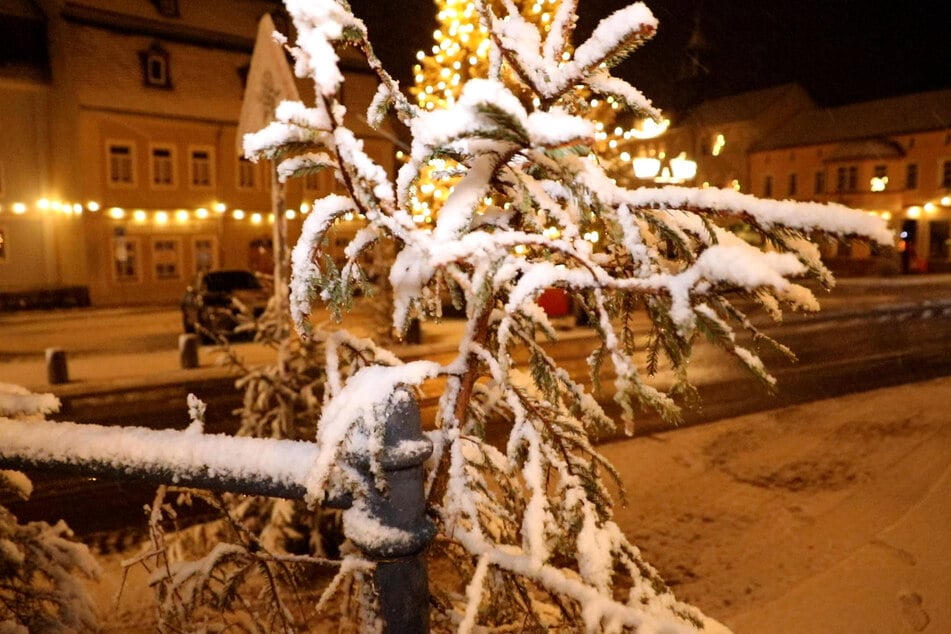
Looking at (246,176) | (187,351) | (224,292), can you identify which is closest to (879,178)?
(246,176)

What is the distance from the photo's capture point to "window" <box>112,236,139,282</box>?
85.7 feet

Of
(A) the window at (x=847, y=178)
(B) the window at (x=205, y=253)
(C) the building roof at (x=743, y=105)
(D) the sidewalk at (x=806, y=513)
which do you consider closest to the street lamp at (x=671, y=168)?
(D) the sidewalk at (x=806, y=513)

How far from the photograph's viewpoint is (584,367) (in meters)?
12.2

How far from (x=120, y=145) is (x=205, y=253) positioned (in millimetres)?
5083

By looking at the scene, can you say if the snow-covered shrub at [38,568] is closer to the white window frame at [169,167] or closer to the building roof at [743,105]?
the white window frame at [169,167]

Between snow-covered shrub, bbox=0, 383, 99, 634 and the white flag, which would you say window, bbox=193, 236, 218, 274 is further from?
snow-covered shrub, bbox=0, 383, 99, 634

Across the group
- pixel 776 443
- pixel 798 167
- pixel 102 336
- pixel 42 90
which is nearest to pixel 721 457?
pixel 776 443

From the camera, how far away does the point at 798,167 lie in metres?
46.8

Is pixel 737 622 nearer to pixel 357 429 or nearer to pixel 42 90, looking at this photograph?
pixel 357 429

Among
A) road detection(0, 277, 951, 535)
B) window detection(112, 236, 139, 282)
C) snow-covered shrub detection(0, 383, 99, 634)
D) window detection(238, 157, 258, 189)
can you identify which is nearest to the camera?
snow-covered shrub detection(0, 383, 99, 634)

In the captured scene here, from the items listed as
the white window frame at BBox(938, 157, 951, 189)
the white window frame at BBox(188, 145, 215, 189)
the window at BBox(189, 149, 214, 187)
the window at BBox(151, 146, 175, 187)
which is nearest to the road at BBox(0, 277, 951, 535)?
the window at BBox(151, 146, 175, 187)

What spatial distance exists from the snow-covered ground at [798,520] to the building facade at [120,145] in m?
23.5

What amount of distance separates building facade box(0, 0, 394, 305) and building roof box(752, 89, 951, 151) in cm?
3591

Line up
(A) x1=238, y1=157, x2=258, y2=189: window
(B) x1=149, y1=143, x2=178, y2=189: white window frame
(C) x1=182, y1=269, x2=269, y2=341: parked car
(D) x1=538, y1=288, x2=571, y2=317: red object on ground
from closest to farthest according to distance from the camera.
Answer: (C) x1=182, y1=269, x2=269, y2=341: parked car → (D) x1=538, y1=288, x2=571, y2=317: red object on ground → (B) x1=149, y1=143, x2=178, y2=189: white window frame → (A) x1=238, y1=157, x2=258, y2=189: window
